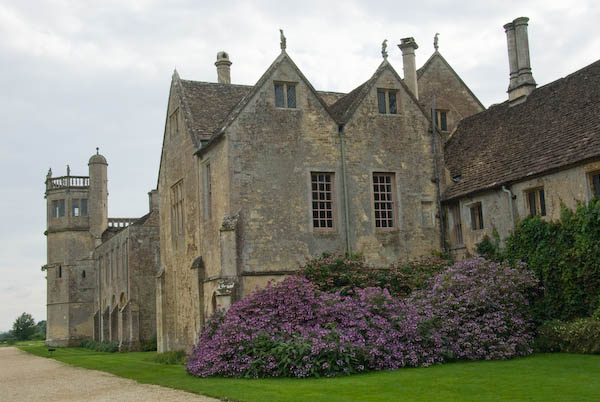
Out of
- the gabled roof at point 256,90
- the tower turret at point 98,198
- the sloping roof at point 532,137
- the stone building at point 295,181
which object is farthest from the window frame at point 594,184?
the tower turret at point 98,198

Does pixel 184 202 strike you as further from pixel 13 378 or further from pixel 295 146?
pixel 13 378

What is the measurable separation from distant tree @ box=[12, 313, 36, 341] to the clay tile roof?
169 ft

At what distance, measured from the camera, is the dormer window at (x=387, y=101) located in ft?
79.8

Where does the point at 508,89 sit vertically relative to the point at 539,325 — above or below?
above

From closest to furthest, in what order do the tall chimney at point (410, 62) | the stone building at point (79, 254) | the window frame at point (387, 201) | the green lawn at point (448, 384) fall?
the green lawn at point (448, 384) < the window frame at point (387, 201) < the tall chimney at point (410, 62) < the stone building at point (79, 254)

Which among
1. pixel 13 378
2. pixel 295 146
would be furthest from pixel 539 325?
pixel 13 378

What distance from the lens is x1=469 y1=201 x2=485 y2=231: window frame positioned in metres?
22.7

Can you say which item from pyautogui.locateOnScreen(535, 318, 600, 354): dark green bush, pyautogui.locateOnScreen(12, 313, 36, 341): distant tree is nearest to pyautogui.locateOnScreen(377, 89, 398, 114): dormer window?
pyautogui.locateOnScreen(535, 318, 600, 354): dark green bush

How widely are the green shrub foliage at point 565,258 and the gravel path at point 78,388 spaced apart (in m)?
10.7

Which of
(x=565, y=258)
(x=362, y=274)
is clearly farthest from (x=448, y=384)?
(x=362, y=274)

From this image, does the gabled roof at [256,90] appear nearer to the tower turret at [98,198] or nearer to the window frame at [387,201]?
the window frame at [387,201]

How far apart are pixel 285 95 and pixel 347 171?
3.37 metres

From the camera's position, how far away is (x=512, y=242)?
20.7 m

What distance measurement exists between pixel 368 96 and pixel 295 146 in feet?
11.2
